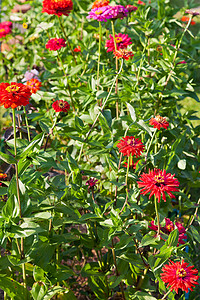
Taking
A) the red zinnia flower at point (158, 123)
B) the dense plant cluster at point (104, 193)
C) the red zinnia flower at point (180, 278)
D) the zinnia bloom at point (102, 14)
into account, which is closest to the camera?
the red zinnia flower at point (180, 278)

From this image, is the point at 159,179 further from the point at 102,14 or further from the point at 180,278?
the point at 102,14

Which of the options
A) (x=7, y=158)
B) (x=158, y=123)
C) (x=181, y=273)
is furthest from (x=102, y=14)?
(x=181, y=273)

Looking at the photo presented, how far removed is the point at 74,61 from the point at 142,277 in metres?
1.38

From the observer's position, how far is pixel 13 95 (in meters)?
1.02

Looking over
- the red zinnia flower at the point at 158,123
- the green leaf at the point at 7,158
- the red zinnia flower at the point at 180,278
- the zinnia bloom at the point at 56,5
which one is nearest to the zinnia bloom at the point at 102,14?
the zinnia bloom at the point at 56,5

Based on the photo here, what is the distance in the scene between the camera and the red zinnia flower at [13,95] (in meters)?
1.00

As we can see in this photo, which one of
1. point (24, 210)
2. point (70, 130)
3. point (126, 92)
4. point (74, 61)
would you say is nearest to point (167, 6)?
point (74, 61)

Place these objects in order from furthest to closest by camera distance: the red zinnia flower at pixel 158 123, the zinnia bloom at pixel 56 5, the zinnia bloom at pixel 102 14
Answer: the zinnia bloom at pixel 56 5 → the zinnia bloom at pixel 102 14 → the red zinnia flower at pixel 158 123

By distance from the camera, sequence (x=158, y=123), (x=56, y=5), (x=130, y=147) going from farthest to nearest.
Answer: (x=56, y=5) → (x=158, y=123) → (x=130, y=147)

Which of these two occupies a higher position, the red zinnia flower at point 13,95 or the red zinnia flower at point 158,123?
the red zinnia flower at point 13,95

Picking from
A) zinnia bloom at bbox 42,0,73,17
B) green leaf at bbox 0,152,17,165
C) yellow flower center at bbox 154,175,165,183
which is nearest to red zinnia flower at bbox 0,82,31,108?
green leaf at bbox 0,152,17,165

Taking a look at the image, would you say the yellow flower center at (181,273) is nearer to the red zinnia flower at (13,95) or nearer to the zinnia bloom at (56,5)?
the red zinnia flower at (13,95)

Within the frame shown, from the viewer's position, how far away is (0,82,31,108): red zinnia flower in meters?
1.00

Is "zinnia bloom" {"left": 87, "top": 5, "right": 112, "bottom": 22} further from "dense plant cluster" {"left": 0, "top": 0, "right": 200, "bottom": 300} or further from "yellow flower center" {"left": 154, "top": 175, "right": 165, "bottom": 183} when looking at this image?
"yellow flower center" {"left": 154, "top": 175, "right": 165, "bottom": 183}
